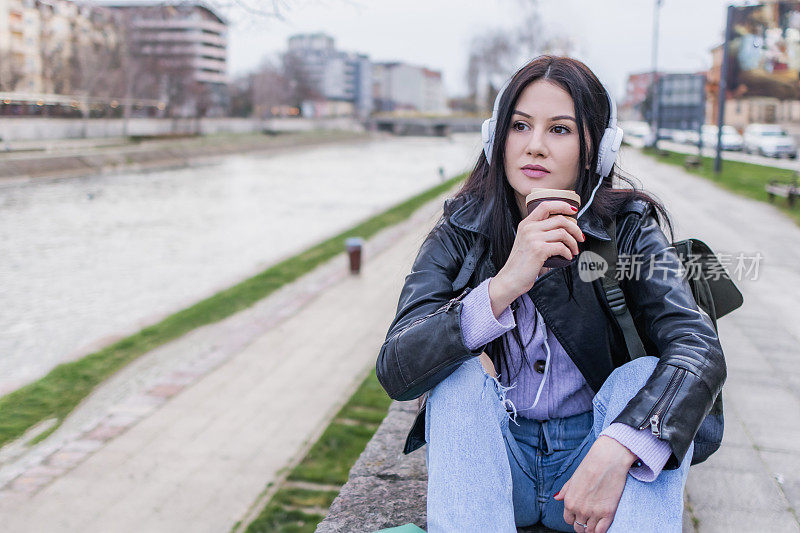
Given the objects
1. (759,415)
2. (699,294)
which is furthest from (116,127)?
(699,294)

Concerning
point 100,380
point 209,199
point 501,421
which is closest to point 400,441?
point 501,421

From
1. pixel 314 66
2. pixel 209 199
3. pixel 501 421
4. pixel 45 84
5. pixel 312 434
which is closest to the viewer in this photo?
pixel 501 421

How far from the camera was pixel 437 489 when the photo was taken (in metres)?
1.61

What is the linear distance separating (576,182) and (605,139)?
136 mm

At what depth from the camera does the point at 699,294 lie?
6.07 feet

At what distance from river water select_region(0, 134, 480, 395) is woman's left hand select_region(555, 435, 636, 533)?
3.65ft

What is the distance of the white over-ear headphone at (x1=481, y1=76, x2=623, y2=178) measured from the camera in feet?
6.10

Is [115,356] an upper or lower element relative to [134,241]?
lower

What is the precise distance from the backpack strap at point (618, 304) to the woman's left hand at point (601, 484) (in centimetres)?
30

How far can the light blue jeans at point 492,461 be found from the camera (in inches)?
60.0

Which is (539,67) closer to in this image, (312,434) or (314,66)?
(312,434)

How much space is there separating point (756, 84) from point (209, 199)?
52.0ft

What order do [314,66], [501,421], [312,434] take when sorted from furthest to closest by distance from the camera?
[314,66] → [312,434] → [501,421]

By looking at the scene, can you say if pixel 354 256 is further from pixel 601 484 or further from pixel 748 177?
pixel 748 177
